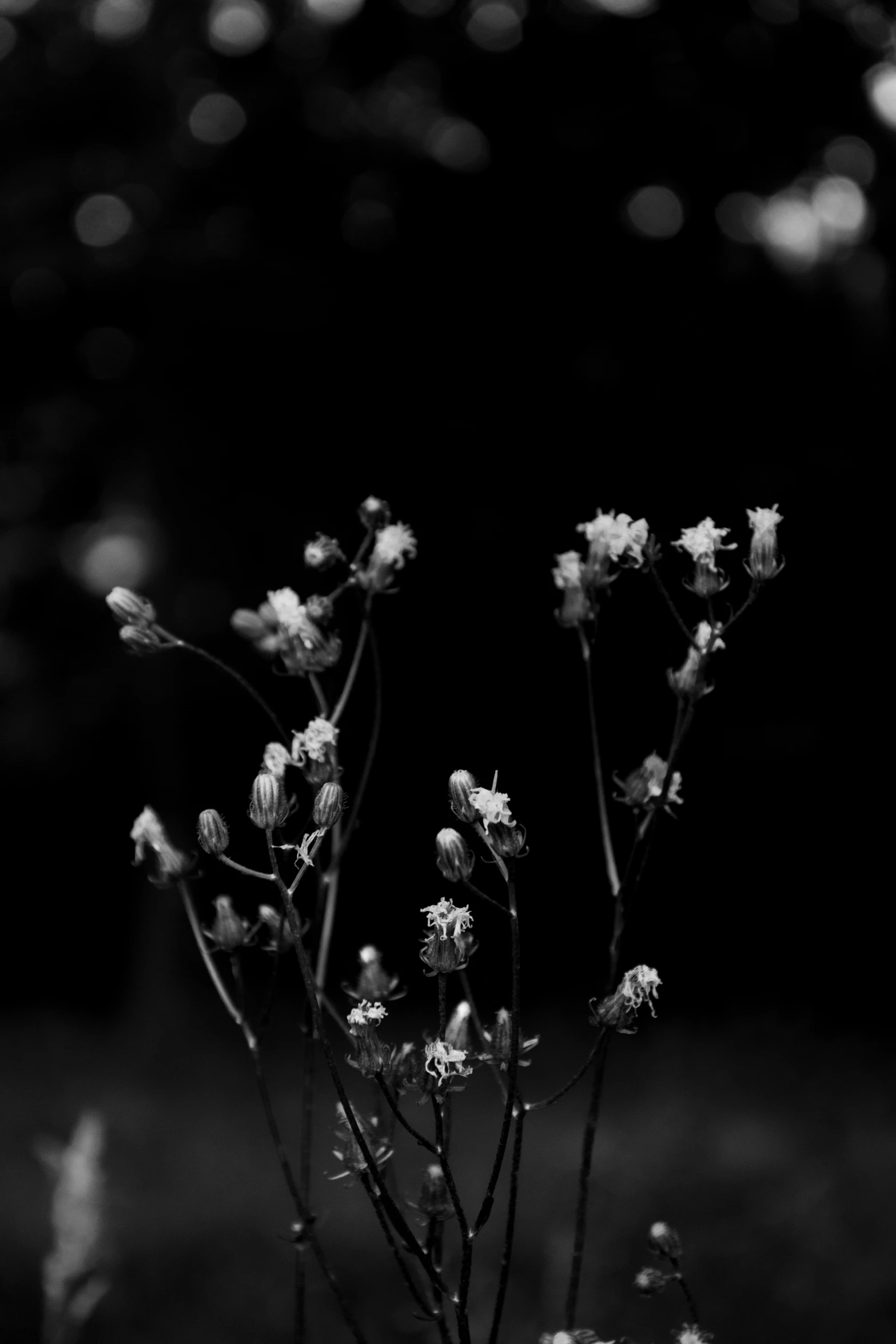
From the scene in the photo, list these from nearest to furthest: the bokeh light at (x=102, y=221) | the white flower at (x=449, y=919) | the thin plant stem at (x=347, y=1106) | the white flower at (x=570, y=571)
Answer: the thin plant stem at (x=347, y=1106) → the white flower at (x=449, y=919) → the white flower at (x=570, y=571) → the bokeh light at (x=102, y=221)

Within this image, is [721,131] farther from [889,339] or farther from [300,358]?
[300,358]

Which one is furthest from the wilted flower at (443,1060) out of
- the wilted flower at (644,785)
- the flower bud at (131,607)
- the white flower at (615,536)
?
the flower bud at (131,607)

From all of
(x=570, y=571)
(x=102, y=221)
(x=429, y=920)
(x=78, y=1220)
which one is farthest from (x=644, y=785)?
(x=102, y=221)

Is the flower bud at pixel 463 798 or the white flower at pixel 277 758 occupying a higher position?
the white flower at pixel 277 758

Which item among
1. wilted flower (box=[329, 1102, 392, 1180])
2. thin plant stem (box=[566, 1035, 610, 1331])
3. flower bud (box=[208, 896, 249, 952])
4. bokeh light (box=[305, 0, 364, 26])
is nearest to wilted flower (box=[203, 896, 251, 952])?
flower bud (box=[208, 896, 249, 952])

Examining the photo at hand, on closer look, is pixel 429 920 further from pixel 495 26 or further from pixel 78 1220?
pixel 495 26

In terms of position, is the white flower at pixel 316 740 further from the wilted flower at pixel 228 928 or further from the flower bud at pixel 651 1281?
the flower bud at pixel 651 1281

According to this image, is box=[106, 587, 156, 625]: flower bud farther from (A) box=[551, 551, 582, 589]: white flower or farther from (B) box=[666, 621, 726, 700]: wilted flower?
(B) box=[666, 621, 726, 700]: wilted flower
